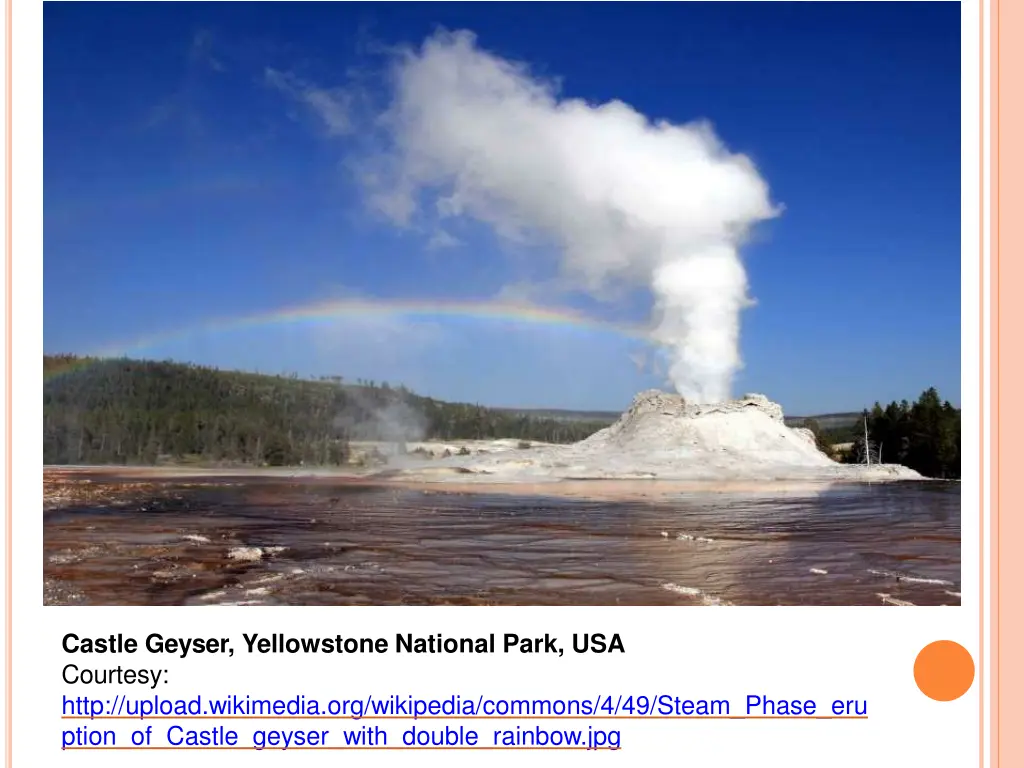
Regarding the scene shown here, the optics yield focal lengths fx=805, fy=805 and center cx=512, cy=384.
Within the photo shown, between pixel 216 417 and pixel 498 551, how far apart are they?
24.5m

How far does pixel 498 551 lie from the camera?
10656mm

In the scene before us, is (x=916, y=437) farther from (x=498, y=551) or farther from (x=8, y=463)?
(x=8, y=463)

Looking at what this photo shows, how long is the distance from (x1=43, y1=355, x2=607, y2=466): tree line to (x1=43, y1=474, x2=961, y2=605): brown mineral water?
1239 centimetres

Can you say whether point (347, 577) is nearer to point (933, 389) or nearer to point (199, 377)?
point (933, 389)

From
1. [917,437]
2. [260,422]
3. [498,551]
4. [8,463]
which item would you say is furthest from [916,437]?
[8,463]

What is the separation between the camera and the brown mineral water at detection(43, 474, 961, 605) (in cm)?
835
